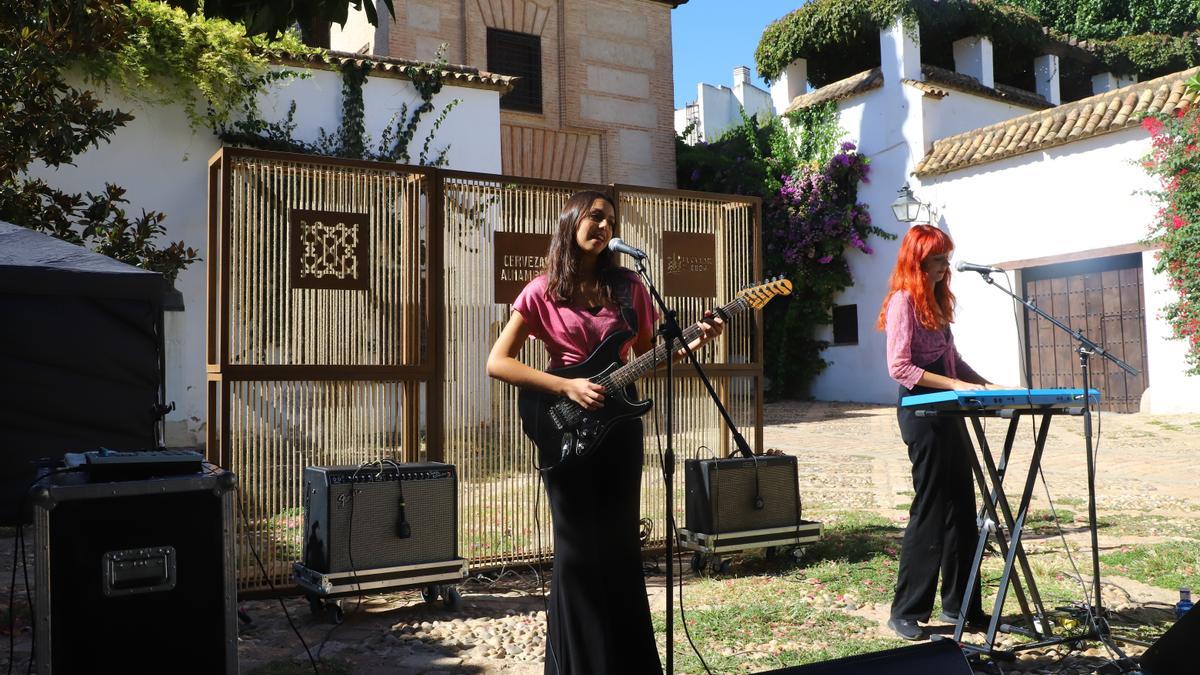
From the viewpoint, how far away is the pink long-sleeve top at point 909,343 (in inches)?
163

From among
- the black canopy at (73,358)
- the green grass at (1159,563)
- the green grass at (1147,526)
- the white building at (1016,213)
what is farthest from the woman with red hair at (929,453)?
the white building at (1016,213)

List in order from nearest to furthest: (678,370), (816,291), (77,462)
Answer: (77,462) < (678,370) < (816,291)

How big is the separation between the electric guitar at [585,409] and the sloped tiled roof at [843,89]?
1572cm

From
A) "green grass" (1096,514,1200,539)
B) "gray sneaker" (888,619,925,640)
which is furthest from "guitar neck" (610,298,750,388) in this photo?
"green grass" (1096,514,1200,539)

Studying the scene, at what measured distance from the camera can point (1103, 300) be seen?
47.6 feet

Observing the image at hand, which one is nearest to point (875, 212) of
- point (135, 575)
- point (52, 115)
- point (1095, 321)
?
point (1095, 321)

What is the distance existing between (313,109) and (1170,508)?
1049 cm

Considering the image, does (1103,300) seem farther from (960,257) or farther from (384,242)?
(384,242)

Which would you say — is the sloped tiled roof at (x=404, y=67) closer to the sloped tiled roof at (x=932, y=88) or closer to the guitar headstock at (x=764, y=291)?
the sloped tiled roof at (x=932, y=88)

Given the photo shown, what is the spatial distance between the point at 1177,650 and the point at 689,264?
4273mm

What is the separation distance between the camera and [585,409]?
3102mm

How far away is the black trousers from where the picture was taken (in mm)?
4133

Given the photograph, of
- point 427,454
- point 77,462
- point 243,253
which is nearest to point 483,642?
point 427,454

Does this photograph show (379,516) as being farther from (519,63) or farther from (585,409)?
(519,63)
